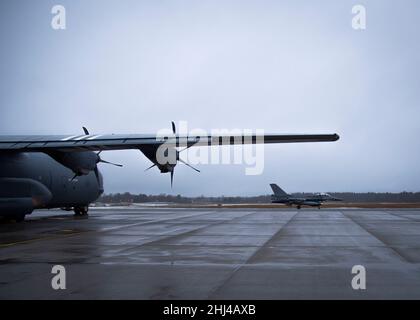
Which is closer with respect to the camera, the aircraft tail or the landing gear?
the landing gear

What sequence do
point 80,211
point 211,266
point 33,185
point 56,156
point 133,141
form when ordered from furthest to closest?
point 80,211, point 33,185, point 56,156, point 133,141, point 211,266

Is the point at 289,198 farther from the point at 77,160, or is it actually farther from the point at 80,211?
the point at 77,160

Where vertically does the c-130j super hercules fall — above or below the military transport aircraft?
above

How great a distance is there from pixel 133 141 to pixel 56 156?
15.4ft

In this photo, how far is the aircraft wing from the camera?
21062 mm

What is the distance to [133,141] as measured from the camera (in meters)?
21.1

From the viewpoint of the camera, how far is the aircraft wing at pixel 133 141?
21.1 meters

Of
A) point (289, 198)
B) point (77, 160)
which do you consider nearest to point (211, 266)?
point (77, 160)

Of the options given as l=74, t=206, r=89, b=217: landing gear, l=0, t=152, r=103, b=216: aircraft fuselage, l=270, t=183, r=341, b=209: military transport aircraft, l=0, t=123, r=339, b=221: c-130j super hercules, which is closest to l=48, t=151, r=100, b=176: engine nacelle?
l=0, t=123, r=339, b=221: c-130j super hercules

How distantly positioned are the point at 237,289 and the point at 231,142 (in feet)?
46.5

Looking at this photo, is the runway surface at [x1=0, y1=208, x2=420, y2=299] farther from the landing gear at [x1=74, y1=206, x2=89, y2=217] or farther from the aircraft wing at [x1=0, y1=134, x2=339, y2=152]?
the landing gear at [x1=74, y1=206, x2=89, y2=217]

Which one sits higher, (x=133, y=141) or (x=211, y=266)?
Result: (x=133, y=141)

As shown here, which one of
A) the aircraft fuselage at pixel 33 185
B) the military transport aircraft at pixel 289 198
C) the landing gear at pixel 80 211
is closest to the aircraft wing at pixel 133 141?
the aircraft fuselage at pixel 33 185

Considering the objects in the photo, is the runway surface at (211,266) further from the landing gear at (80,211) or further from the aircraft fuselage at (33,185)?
the landing gear at (80,211)
